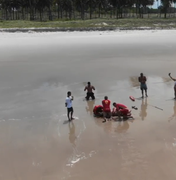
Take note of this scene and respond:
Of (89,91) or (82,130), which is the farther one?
(89,91)

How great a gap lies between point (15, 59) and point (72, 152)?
19182mm

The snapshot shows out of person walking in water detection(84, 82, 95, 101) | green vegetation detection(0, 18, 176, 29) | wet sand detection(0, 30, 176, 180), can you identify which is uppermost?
green vegetation detection(0, 18, 176, 29)

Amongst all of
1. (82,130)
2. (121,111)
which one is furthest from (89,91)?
(82,130)

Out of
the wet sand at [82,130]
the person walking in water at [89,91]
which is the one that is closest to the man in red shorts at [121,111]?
the wet sand at [82,130]

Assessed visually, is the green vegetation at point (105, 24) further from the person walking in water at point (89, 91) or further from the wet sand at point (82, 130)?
the person walking in water at point (89, 91)

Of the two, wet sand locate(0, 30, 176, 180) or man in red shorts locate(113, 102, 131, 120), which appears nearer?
wet sand locate(0, 30, 176, 180)

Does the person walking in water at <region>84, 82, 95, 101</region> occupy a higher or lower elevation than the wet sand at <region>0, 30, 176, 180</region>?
higher

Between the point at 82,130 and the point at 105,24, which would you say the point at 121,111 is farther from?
the point at 105,24

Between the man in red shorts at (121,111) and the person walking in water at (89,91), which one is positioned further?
the person walking in water at (89,91)

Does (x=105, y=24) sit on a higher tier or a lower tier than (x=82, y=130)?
higher

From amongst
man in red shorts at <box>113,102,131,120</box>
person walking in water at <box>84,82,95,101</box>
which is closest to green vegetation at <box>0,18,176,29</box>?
person walking in water at <box>84,82,95,101</box>

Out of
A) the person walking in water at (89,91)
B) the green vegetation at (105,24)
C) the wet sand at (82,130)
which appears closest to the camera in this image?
the wet sand at (82,130)

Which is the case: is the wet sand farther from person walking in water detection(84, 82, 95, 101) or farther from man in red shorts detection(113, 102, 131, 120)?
man in red shorts detection(113, 102, 131, 120)

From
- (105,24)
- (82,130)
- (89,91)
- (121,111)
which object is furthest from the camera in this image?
(105,24)
